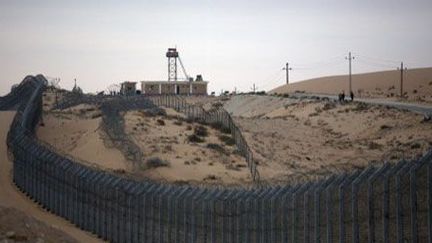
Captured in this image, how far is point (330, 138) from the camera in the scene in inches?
2206

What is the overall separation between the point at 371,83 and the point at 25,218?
135354mm

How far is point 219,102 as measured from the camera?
105000mm

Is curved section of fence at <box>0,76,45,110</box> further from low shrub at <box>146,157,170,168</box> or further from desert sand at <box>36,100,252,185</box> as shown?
low shrub at <box>146,157,170,168</box>

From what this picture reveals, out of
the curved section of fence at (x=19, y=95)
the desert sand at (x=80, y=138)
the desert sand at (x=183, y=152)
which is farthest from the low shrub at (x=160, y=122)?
the curved section of fence at (x=19, y=95)

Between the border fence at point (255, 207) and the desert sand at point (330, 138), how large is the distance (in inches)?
410

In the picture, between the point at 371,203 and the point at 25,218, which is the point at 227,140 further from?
the point at 371,203

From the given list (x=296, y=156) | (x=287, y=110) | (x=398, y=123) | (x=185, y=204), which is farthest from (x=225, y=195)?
(x=287, y=110)

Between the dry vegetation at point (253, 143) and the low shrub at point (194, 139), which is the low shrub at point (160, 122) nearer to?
the dry vegetation at point (253, 143)

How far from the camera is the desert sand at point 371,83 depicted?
126 metres

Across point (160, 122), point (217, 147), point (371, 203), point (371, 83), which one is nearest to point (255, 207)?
point (371, 203)

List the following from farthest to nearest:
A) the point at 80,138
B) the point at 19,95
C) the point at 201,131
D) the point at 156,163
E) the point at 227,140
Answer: the point at 19,95, the point at 201,131, the point at 227,140, the point at 80,138, the point at 156,163

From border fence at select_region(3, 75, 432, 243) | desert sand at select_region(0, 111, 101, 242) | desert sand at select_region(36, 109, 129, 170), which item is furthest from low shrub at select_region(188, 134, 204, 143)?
border fence at select_region(3, 75, 432, 243)

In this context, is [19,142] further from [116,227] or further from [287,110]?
[287,110]

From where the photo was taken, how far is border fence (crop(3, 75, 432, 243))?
12039 millimetres
